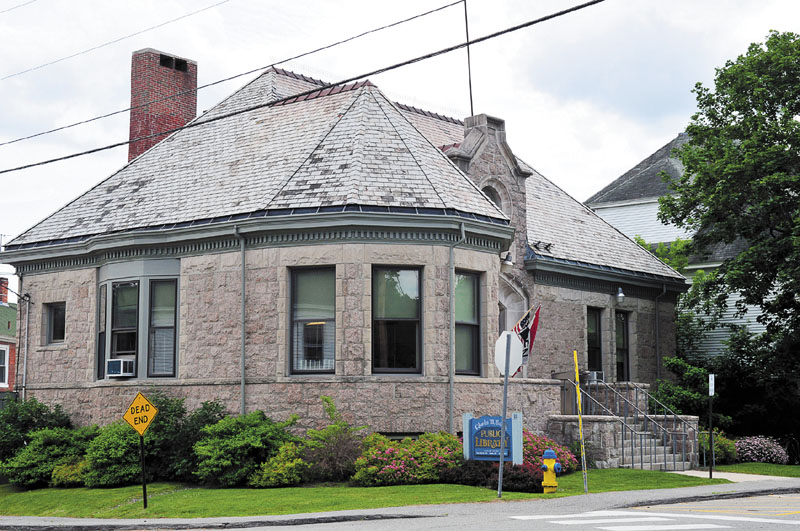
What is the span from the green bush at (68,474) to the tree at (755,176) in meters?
16.4

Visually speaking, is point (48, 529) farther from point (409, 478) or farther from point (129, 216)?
point (129, 216)

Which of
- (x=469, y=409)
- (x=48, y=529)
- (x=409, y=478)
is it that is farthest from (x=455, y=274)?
(x=48, y=529)

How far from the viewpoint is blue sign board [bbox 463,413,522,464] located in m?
17.4

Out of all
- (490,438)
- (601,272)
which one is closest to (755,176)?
(601,272)

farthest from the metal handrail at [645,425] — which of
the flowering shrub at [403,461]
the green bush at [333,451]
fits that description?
the green bush at [333,451]

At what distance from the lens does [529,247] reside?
86.2ft

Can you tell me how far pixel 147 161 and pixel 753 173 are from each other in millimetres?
15836

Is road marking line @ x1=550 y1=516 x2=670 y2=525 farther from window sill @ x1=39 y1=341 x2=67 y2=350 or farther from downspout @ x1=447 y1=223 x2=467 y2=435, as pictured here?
window sill @ x1=39 y1=341 x2=67 y2=350

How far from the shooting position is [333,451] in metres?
18.9

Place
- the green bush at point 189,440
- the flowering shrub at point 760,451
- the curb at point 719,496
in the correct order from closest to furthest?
the curb at point 719,496 < the green bush at point 189,440 < the flowering shrub at point 760,451

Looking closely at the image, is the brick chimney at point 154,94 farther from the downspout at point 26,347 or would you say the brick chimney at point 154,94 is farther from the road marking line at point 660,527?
the road marking line at point 660,527

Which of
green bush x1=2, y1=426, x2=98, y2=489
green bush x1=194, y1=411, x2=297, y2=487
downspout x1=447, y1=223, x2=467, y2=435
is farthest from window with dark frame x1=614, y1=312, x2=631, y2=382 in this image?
green bush x1=2, y1=426, x2=98, y2=489

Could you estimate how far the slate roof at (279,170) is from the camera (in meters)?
21.2

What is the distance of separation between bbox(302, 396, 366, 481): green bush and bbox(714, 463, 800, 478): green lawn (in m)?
9.25
